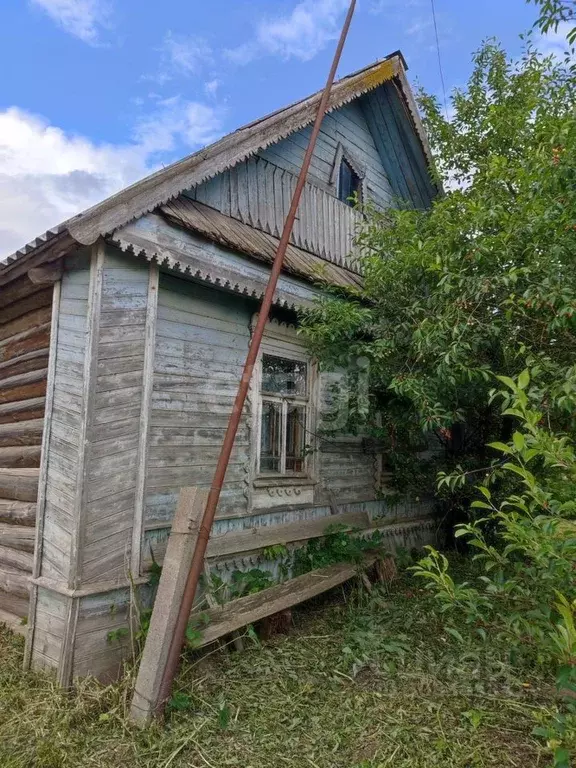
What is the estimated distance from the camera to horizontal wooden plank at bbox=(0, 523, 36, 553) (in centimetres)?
472

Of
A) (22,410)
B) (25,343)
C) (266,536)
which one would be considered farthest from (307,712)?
(25,343)

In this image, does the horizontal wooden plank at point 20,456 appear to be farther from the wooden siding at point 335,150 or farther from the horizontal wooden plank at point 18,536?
the wooden siding at point 335,150

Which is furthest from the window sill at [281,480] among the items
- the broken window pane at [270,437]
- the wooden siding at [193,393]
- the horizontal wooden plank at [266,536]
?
the horizontal wooden plank at [266,536]

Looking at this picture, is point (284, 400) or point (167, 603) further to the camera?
point (284, 400)

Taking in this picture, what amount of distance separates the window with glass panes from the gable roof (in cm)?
193

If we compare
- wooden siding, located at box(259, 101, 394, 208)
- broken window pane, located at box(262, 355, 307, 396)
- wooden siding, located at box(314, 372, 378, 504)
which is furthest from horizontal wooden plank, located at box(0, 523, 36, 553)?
wooden siding, located at box(259, 101, 394, 208)

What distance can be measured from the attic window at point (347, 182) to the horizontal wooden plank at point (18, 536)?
230 inches

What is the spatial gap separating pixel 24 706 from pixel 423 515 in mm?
6256

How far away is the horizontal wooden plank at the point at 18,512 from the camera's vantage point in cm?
471

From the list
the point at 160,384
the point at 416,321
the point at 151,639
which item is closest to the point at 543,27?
the point at 416,321

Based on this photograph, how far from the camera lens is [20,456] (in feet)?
16.4

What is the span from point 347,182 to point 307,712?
274 inches

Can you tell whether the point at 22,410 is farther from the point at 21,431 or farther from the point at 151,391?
the point at 151,391

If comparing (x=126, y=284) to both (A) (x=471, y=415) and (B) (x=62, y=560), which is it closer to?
(B) (x=62, y=560)
